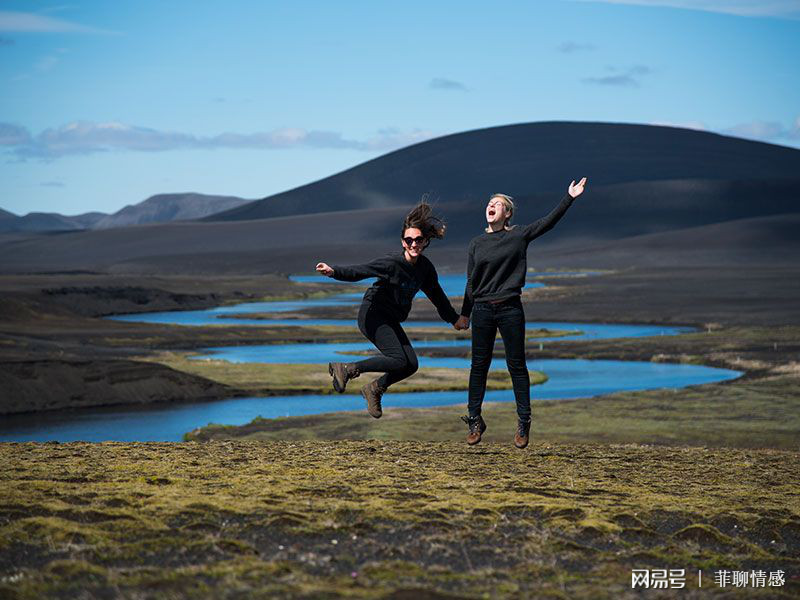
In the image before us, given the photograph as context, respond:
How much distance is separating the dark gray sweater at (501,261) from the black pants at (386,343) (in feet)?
3.07

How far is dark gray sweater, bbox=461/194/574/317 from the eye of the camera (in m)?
11.4

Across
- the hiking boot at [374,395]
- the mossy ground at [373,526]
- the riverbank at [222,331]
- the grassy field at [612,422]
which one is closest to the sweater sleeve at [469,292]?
the hiking boot at [374,395]

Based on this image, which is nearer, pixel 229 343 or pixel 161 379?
pixel 161 379

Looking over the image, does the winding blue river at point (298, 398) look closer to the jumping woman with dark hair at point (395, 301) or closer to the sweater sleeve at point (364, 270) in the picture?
the jumping woman with dark hair at point (395, 301)

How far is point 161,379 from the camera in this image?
39281 millimetres

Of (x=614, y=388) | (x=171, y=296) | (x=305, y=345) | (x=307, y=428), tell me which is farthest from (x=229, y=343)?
(x=171, y=296)

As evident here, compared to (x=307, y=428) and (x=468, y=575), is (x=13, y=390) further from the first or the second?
(x=468, y=575)

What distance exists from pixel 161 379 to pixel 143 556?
3265cm

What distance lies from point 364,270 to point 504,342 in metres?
1.53

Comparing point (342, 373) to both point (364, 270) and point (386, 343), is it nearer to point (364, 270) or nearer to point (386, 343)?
point (386, 343)

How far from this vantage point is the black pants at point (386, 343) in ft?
38.8

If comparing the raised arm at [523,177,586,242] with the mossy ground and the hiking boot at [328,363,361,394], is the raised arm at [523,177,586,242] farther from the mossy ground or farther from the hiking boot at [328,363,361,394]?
the mossy ground

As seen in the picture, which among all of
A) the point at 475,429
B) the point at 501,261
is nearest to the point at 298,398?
the point at 475,429

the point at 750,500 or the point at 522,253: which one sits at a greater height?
the point at 522,253
